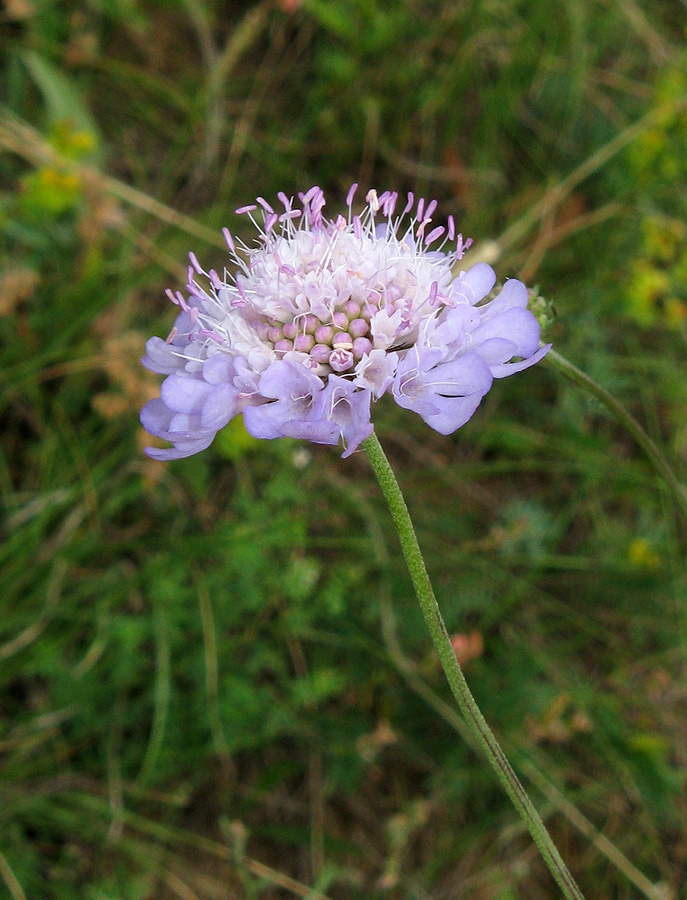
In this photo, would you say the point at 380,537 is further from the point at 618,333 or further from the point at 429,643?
the point at 618,333

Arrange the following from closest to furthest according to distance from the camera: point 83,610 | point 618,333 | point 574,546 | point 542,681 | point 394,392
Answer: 1. point 394,392
2. point 83,610
3. point 542,681
4. point 574,546
5. point 618,333

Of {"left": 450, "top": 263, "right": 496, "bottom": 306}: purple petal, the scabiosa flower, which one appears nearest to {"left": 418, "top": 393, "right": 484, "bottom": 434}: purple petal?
the scabiosa flower

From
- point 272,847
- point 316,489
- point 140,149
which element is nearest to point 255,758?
point 272,847

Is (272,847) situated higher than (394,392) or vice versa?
(394,392)

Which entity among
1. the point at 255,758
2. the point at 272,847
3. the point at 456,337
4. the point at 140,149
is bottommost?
the point at 272,847

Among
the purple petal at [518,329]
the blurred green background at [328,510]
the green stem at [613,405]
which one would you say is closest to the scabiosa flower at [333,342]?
the purple petal at [518,329]

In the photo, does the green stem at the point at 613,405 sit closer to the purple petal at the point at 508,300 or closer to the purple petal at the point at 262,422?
the purple petal at the point at 508,300
